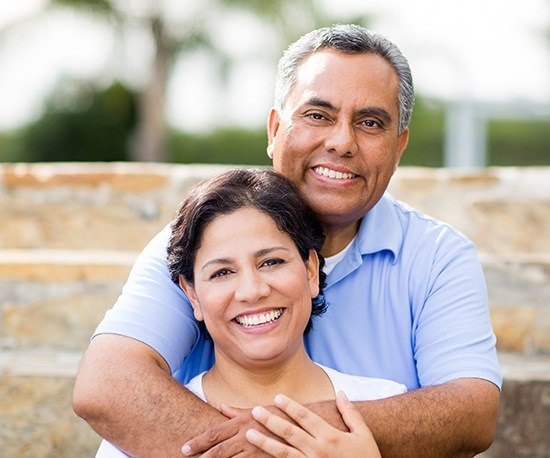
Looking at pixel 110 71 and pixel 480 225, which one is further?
pixel 110 71

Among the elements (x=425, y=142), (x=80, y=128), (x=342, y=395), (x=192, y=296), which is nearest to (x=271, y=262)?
(x=192, y=296)

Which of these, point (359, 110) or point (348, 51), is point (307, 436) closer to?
point (359, 110)

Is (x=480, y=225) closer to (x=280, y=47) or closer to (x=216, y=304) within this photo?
(x=216, y=304)

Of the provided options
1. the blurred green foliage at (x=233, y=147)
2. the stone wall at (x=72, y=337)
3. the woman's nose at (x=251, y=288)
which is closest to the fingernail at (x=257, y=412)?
the woman's nose at (x=251, y=288)

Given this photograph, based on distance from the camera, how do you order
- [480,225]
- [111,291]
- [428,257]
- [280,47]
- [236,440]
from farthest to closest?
[280,47], [480,225], [111,291], [428,257], [236,440]

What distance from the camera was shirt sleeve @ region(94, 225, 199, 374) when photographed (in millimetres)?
2393

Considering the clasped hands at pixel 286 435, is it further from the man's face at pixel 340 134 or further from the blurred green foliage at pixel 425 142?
the blurred green foliage at pixel 425 142

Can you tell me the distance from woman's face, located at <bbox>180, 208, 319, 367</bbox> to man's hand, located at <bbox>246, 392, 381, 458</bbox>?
165 mm

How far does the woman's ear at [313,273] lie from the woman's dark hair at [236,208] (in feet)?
0.07

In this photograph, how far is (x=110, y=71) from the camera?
53.2ft

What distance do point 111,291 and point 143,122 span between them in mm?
13545

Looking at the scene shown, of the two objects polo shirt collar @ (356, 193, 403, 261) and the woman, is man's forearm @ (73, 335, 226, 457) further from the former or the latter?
polo shirt collar @ (356, 193, 403, 261)

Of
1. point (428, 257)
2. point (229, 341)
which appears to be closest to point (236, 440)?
point (229, 341)

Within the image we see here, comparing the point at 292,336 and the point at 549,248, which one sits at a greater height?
the point at 292,336
